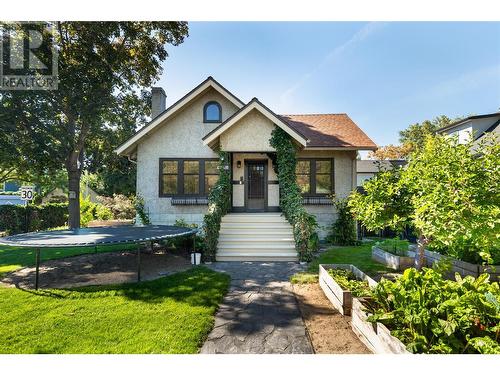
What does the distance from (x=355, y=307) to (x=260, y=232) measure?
5.78 meters

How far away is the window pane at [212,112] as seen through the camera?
1225cm

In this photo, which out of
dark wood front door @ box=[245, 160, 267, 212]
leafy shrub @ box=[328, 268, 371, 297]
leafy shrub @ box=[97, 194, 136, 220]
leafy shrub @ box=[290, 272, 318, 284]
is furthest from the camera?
leafy shrub @ box=[97, 194, 136, 220]

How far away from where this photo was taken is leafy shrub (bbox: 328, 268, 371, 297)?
4.30m

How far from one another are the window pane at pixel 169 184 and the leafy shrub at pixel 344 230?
7.57 meters

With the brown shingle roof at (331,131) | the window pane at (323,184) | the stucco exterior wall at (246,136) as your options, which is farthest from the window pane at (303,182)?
the stucco exterior wall at (246,136)

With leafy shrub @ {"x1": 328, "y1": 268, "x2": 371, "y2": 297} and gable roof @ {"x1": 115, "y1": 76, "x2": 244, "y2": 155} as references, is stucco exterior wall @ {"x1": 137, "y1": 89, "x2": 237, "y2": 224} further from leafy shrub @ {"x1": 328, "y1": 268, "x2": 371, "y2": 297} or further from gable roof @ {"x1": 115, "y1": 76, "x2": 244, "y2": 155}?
leafy shrub @ {"x1": 328, "y1": 268, "x2": 371, "y2": 297}

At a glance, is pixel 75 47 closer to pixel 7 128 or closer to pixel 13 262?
pixel 7 128

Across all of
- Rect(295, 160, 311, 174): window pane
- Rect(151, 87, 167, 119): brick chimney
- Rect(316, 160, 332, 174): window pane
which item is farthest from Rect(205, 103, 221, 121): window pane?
Rect(316, 160, 332, 174): window pane

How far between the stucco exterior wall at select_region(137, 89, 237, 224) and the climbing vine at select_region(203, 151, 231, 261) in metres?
1.51

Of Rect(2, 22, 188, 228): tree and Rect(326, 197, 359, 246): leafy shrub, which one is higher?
Rect(2, 22, 188, 228): tree

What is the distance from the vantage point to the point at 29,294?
5383 millimetres

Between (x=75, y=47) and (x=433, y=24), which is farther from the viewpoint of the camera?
(x=75, y=47)

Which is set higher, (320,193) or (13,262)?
(320,193)
